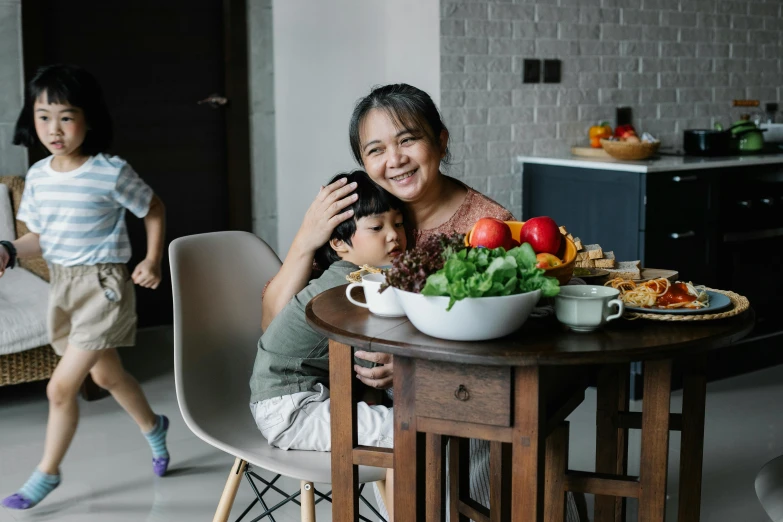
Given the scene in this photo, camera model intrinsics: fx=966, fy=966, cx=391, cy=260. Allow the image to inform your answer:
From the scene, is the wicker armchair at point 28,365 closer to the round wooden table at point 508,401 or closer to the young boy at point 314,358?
the young boy at point 314,358

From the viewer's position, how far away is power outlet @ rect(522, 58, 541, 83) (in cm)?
411

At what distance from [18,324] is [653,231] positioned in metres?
2.31

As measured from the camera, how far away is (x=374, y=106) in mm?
2160

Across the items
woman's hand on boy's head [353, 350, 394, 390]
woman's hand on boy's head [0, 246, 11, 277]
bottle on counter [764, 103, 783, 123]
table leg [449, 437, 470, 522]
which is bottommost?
table leg [449, 437, 470, 522]

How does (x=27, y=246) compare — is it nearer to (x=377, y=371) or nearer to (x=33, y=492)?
(x=33, y=492)

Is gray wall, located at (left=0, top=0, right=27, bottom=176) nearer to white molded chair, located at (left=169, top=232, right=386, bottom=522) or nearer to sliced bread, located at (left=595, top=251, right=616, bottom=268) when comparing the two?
white molded chair, located at (left=169, top=232, right=386, bottom=522)

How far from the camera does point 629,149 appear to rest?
3.85 metres

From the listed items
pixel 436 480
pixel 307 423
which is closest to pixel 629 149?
pixel 307 423

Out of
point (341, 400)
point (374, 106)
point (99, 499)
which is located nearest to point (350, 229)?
point (374, 106)

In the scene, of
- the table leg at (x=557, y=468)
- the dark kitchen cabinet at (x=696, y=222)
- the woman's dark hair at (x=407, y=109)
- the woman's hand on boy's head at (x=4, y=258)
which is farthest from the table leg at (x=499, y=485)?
the dark kitchen cabinet at (x=696, y=222)

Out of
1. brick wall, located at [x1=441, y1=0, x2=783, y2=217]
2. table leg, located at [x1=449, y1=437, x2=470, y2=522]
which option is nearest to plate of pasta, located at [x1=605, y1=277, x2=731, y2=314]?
table leg, located at [x1=449, y1=437, x2=470, y2=522]

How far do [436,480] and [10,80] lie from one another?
2.86 meters

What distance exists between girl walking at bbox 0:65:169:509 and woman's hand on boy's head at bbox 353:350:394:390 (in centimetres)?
101

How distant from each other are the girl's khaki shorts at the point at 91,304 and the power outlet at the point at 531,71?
2.03 m
